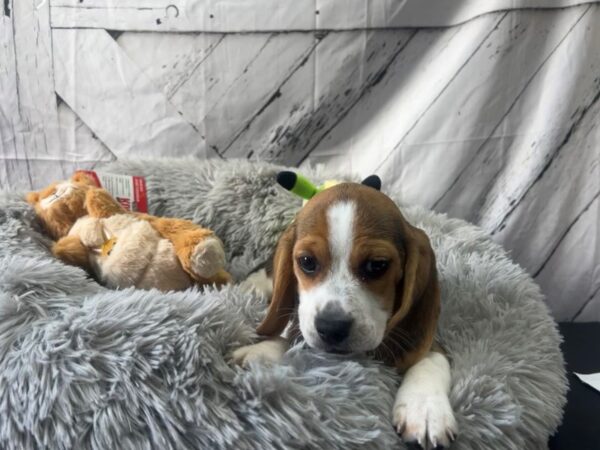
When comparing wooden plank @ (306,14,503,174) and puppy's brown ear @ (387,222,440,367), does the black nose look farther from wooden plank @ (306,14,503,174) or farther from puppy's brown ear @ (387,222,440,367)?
wooden plank @ (306,14,503,174)

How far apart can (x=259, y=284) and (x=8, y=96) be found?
40.6 inches

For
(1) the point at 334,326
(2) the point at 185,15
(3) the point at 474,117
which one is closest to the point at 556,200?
(3) the point at 474,117

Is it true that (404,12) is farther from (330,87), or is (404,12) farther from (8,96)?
(8,96)

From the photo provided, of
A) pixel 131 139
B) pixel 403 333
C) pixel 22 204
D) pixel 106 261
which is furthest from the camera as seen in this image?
pixel 131 139

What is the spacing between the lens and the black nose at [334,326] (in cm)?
101

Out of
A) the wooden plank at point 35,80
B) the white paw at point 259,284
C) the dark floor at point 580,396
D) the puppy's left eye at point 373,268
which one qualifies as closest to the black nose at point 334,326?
the puppy's left eye at point 373,268

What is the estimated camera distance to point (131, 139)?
1.87 m

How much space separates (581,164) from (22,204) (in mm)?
1478

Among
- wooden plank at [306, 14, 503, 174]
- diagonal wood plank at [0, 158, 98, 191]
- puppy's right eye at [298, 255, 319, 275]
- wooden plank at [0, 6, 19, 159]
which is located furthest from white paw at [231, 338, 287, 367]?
wooden plank at [0, 6, 19, 159]

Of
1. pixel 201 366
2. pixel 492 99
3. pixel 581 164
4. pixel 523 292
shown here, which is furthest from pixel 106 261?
pixel 581 164

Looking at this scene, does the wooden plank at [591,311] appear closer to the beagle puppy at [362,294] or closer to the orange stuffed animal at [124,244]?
the beagle puppy at [362,294]

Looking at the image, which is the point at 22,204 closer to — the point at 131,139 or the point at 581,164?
the point at 131,139

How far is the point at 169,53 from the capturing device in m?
1.80

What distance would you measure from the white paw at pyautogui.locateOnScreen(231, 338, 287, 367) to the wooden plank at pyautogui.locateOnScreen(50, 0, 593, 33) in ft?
3.25
